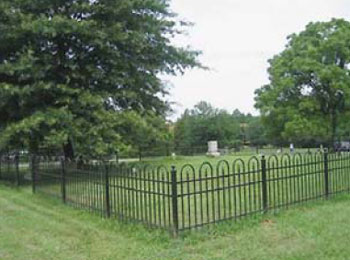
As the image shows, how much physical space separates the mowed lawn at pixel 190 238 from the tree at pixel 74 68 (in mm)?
6779

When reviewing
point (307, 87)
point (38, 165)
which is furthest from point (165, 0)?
point (307, 87)

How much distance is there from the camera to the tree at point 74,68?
15.4m

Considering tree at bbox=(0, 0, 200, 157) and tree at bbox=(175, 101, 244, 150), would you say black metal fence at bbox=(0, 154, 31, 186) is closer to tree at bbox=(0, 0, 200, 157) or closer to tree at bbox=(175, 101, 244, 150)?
tree at bbox=(0, 0, 200, 157)

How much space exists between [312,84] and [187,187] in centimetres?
2751

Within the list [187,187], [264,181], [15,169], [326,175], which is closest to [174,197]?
[187,187]

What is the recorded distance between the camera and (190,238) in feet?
22.5

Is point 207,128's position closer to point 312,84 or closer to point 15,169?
point 312,84

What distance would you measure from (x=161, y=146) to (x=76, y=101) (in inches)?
918

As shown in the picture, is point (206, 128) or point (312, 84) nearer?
point (312, 84)

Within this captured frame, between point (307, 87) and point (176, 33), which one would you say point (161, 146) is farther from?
point (176, 33)

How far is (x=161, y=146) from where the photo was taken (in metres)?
39.3

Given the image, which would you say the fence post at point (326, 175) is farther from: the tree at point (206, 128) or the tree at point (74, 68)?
the tree at point (206, 128)

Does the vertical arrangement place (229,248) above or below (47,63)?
below

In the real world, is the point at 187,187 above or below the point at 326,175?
above
